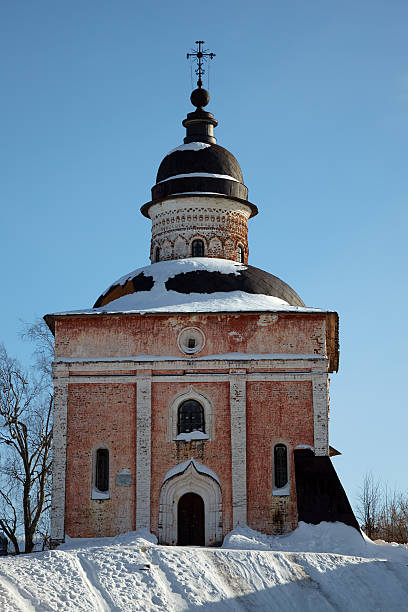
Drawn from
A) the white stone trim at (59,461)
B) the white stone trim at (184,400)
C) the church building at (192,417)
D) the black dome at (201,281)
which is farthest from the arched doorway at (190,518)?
the black dome at (201,281)

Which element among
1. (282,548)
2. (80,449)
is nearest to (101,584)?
(282,548)

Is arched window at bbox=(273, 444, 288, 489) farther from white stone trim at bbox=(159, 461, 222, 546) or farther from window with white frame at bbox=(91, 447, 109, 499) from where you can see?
window with white frame at bbox=(91, 447, 109, 499)

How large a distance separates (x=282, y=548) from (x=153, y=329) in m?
5.90

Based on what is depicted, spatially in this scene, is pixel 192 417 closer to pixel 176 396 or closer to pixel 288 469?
pixel 176 396

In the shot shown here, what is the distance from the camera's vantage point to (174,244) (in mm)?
26078

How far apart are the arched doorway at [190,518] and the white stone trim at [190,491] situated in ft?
0.38

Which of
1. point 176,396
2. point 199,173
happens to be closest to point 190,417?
point 176,396

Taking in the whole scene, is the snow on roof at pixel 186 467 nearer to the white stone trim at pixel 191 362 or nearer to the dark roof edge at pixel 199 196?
the white stone trim at pixel 191 362

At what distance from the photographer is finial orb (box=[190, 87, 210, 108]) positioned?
28.4 metres

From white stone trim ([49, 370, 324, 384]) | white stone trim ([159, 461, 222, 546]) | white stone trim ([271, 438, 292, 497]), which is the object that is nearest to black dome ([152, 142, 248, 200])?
white stone trim ([49, 370, 324, 384])

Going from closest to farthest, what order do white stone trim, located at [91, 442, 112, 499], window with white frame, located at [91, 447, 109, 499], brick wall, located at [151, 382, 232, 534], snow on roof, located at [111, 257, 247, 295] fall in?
brick wall, located at [151, 382, 232, 534] < white stone trim, located at [91, 442, 112, 499] < window with white frame, located at [91, 447, 109, 499] < snow on roof, located at [111, 257, 247, 295]

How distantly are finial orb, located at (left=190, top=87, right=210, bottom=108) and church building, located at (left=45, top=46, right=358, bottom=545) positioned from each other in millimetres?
7659

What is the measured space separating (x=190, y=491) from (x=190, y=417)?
1.67 m

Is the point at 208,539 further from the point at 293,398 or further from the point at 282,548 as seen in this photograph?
the point at 293,398
